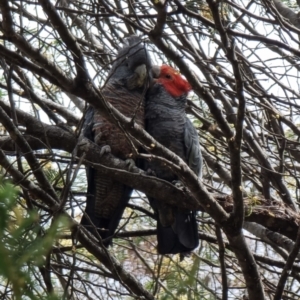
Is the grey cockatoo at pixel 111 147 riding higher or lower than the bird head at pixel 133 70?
lower

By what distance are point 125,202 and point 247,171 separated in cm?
89

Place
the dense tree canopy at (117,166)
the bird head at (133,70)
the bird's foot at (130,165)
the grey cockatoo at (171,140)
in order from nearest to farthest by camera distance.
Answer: the dense tree canopy at (117,166) → the bird's foot at (130,165) → the grey cockatoo at (171,140) → the bird head at (133,70)

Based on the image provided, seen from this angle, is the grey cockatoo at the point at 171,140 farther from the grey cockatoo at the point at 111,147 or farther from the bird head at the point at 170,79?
the grey cockatoo at the point at 111,147

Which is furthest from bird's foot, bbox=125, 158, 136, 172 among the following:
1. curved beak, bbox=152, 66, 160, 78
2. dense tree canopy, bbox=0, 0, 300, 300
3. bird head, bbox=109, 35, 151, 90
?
curved beak, bbox=152, 66, 160, 78

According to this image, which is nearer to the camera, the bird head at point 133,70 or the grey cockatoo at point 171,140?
the grey cockatoo at point 171,140

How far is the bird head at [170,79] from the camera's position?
371 cm

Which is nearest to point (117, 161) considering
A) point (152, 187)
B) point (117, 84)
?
point (152, 187)

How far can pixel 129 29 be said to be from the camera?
4062mm

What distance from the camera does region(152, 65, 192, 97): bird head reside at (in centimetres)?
371

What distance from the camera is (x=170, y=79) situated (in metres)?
3.74

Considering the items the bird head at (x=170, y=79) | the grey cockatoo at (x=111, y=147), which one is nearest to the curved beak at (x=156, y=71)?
the bird head at (x=170, y=79)

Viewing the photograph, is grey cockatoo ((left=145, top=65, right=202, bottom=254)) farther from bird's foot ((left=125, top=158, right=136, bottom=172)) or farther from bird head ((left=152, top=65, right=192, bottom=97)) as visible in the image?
bird's foot ((left=125, top=158, right=136, bottom=172))

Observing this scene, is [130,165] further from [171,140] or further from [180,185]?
[171,140]

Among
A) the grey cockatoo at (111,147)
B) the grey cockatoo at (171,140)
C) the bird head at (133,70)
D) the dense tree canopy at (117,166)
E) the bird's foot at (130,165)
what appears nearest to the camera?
the dense tree canopy at (117,166)
